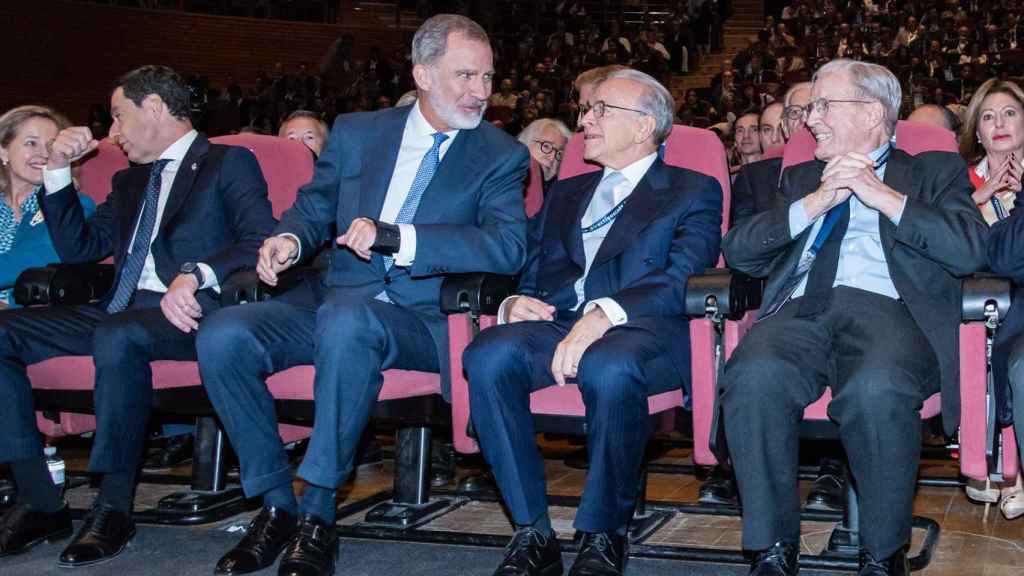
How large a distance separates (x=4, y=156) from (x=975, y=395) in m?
2.87

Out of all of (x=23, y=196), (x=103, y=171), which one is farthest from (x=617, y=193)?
(x=23, y=196)

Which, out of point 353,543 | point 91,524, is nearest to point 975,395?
point 353,543

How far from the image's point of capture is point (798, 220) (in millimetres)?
2492

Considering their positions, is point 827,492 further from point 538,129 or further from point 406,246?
point 538,129

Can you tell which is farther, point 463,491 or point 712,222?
point 463,491

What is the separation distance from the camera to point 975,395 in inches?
89.6

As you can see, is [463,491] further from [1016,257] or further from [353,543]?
[1016,257]

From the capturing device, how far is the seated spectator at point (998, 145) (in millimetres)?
3262

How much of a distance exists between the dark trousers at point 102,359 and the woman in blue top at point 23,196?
49 cm

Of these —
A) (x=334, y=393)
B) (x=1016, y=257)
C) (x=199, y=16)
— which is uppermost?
(x=199, y=16)

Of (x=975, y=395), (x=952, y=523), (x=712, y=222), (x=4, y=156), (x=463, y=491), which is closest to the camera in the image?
(x=975, y=395)

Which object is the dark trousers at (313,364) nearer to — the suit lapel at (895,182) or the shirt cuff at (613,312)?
the shirt cuff at (613,312)

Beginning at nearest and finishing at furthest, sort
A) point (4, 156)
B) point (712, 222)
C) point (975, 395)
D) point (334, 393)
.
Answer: point (975, 395)
point (334, 393)
point (712, 222)
point (4, 156)

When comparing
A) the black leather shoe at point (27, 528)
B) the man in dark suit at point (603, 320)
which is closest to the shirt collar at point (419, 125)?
the man in dark suit at point (603, 320)
